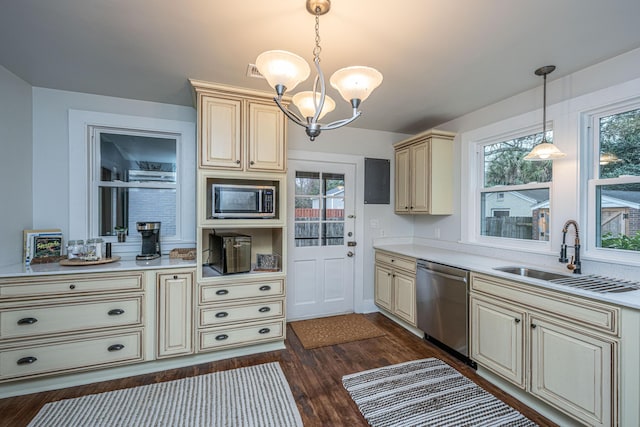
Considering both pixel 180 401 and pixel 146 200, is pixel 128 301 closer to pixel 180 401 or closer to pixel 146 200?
pixel 180 401

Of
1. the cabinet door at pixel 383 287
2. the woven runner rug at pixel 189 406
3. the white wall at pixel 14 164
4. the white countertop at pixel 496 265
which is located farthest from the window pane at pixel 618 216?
the white wall at pixel 14 164

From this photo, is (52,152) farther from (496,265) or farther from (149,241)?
(496,265)

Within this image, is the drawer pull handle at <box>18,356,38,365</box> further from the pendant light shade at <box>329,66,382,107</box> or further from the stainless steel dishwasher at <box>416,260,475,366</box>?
the stainless steel dishwasher at <box>416,260,475,366</box>

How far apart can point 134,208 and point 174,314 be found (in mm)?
1257

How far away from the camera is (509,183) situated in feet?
9.68

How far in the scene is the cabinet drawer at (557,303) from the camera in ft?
5.29

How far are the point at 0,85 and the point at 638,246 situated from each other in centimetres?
486

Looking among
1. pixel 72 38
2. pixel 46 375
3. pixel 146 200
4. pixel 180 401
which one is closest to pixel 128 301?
pixel 46 375

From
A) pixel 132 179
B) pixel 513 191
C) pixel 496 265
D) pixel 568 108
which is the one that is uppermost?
pixel 568 108

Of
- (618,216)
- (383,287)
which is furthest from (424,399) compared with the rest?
(618,216)

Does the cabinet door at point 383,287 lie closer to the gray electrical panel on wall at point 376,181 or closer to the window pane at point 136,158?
the gray electrical panel on wall at point 376,181

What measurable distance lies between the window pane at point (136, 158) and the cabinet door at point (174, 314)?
1.17 m

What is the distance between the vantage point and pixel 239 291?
8.68 feet

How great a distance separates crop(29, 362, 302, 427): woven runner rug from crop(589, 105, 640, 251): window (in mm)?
2620
